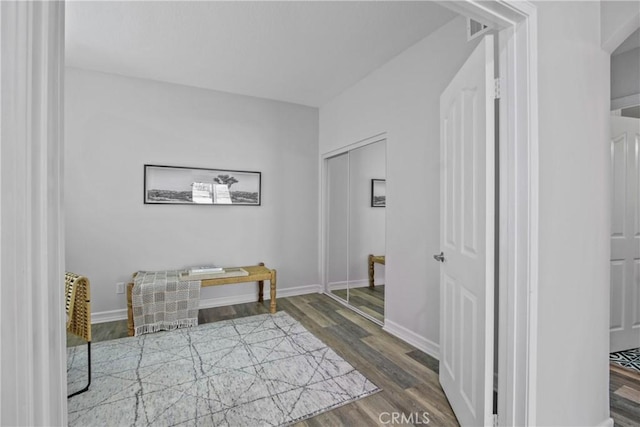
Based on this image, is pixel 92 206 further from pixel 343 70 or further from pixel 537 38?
pixel 537 38

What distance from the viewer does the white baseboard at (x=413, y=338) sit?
2488 millimetres

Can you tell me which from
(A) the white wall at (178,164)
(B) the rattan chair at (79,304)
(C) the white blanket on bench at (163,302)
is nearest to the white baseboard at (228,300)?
(A) the white wall at (178,164)

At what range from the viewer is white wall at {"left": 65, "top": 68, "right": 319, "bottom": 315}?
10.5 ft

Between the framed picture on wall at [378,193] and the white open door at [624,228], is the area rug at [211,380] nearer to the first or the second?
the framed picture on wall at [378,193]

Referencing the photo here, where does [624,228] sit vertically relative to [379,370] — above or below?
above

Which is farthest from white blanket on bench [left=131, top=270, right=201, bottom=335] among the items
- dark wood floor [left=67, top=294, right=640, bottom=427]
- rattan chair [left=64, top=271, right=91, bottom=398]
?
rattan chair [left=64, top=271, right=91, bottom=398]

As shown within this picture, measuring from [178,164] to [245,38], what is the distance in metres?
1.69

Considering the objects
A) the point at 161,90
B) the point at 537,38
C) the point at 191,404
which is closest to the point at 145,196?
the point at 161,90

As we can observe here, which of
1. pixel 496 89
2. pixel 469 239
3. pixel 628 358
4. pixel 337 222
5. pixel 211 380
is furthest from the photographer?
pixel 337 222

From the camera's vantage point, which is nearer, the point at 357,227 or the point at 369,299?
the point at 369,299

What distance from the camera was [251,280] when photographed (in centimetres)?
348

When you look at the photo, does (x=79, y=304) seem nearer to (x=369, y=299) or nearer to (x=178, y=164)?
(x=178, y=164)

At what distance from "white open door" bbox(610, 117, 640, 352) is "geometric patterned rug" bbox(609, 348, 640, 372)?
0.04 metres

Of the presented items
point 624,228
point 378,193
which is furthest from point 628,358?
point 378,193
